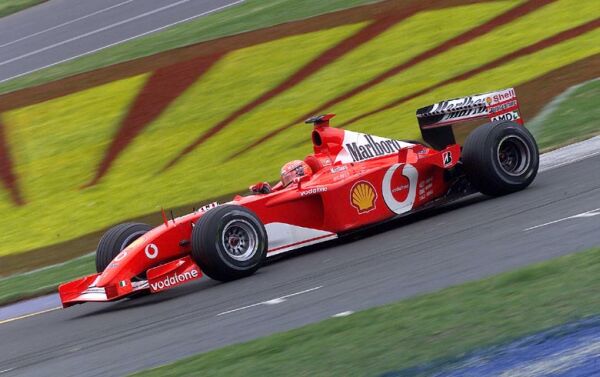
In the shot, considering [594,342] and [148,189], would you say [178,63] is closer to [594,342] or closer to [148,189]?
[148,189]

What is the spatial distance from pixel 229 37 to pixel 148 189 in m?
7.05

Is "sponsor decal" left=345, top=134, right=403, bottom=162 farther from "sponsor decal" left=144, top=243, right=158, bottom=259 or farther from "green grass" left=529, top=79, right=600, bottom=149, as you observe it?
"green grass" left=529, top=79, right=600, bottom=149

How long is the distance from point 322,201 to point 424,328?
4761mm

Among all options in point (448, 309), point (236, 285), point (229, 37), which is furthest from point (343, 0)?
point (448, 309)

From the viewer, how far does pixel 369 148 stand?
474 inches

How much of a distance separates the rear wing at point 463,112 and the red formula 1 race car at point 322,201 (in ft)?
0.04

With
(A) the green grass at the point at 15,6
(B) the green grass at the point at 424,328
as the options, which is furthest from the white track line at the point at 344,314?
(A) the green grass at the point at 15,6

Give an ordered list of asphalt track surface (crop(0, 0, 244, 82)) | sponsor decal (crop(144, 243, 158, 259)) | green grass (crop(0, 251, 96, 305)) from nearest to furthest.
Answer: sponsor decal (crop(144, 243, 158, 259))
green grass (crop(0, 251, 96, 305))
asphalt track surface (crop(0, 0, 244, 82))

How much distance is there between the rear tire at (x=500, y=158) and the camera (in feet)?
38.1

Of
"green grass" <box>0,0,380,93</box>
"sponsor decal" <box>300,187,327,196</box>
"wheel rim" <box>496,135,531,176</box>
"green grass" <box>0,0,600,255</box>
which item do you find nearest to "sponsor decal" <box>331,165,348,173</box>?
"sponsor decal" <box>300,187,327,196</box>

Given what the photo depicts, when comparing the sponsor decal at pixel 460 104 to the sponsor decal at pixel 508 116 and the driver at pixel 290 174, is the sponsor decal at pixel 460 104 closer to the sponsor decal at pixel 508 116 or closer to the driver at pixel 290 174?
the sponsor decal at pixel 508 116

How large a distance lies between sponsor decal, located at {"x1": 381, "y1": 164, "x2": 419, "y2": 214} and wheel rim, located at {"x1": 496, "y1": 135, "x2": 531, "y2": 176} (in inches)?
37.4

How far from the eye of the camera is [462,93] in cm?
1708

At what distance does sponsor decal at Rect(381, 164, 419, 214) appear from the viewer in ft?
38.4
